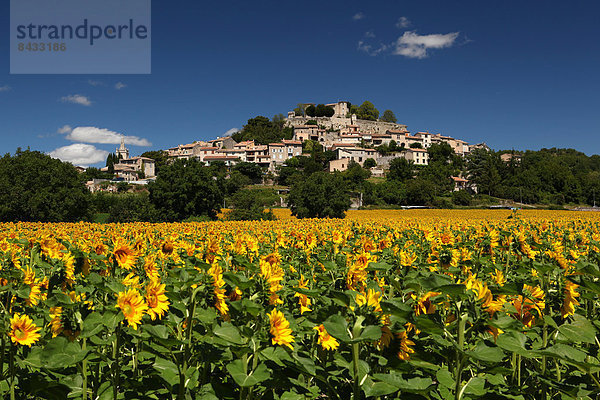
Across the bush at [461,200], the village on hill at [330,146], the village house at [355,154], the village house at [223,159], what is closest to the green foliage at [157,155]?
the village on hill at [330,146]

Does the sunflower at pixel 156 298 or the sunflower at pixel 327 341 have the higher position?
the sunflower at pixel 156 298

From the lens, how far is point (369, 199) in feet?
249

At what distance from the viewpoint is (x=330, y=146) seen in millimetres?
131250

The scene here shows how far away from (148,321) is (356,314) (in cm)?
151

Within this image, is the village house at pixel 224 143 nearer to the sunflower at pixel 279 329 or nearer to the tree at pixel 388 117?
the tree at pixel 388 117

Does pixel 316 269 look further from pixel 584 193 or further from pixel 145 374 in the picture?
pixel 584 193

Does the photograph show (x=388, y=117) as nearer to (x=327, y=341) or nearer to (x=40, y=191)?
(x=40, y=191)

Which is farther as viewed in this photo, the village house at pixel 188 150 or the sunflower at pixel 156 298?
the village house at pixel 188 150

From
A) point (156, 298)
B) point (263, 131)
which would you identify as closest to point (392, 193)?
point (263, 131)

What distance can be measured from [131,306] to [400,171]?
105 meters

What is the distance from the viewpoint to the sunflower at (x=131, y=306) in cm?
186

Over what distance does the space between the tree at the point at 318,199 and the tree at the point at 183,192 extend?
8.17 meters

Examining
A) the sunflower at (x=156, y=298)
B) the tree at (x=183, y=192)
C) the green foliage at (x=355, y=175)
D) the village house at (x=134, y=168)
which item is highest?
the village house at (x=134, y=168)

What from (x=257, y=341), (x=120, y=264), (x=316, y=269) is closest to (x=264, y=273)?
(x=257, y=341)
